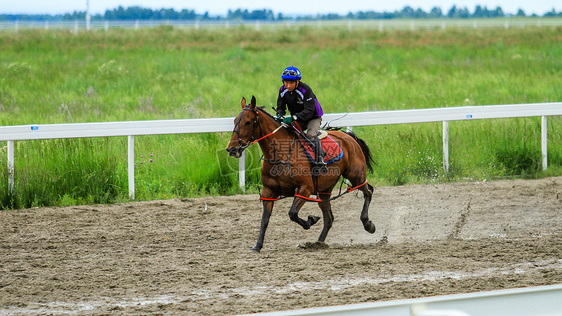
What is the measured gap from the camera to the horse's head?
6885 millimetres

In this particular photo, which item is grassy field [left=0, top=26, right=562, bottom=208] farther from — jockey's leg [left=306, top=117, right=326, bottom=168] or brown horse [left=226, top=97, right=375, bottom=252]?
brown horse [left=226, top=97, right=375, bottom=252]

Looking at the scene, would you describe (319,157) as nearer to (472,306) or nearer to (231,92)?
(472,306)

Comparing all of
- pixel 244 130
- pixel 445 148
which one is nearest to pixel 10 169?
pixel 244 130

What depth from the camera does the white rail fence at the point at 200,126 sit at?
31.5 ft

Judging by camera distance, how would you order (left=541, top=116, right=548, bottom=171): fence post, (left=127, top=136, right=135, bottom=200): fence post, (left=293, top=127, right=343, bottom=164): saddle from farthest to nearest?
(left=541, top=116, right=548, bottom=171): fence post, (left=127, top=136, right=135, bottom=200): fence post, (left=293, top=127, right=343, bottom=164): saddle

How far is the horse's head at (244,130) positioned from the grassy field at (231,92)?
11.9 feet

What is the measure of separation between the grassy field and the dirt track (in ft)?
2.84

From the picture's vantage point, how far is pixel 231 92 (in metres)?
18.3

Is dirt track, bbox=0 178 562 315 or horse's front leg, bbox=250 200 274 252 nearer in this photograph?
dirt track, bbox=0 178 562 315

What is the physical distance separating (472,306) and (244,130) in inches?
168

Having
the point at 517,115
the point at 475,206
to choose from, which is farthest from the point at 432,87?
the point at 475,206

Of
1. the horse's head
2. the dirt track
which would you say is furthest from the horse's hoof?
the horse's head

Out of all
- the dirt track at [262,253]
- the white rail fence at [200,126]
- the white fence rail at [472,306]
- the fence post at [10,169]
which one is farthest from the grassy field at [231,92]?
the white fence rail at [472,306]

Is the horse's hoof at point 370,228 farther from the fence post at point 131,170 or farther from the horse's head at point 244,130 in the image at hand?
the fence post at point 131,170
